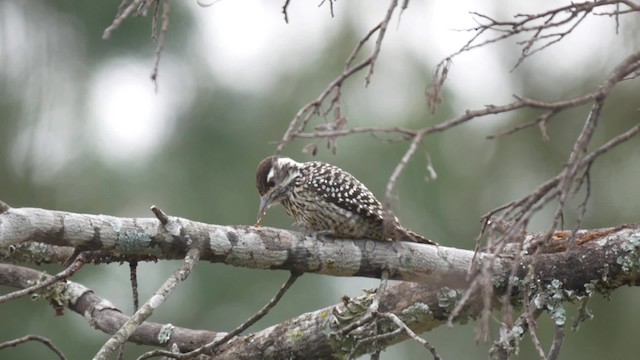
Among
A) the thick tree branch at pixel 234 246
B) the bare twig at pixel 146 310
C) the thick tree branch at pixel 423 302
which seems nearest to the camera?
the bare twig at pixel 146 310

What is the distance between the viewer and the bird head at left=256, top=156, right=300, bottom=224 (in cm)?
573

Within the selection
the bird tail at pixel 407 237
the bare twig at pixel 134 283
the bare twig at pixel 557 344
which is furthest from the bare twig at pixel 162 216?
the bare twig at pixel 557 344

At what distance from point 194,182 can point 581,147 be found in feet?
25.9

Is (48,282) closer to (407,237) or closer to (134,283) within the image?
(134,283)

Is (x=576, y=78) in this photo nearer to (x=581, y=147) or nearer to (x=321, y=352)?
(x=321, y=352)

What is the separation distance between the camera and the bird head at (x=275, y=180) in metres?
5.73

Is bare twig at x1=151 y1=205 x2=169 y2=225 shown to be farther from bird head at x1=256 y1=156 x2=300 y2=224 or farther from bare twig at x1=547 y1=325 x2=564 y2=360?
bird head at x1=256 y1=156 x2=300 y2=224

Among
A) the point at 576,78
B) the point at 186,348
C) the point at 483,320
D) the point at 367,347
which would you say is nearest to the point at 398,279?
the point at 367,347

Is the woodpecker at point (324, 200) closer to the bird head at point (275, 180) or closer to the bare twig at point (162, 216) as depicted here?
the bird head at point (275, 180)

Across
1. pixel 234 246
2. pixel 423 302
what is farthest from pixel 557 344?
pixel 234 246

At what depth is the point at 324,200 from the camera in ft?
17.8

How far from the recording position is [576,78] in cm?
997

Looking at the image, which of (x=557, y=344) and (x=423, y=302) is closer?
(x=557, y=344)

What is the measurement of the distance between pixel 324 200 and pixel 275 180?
1.40 feet
